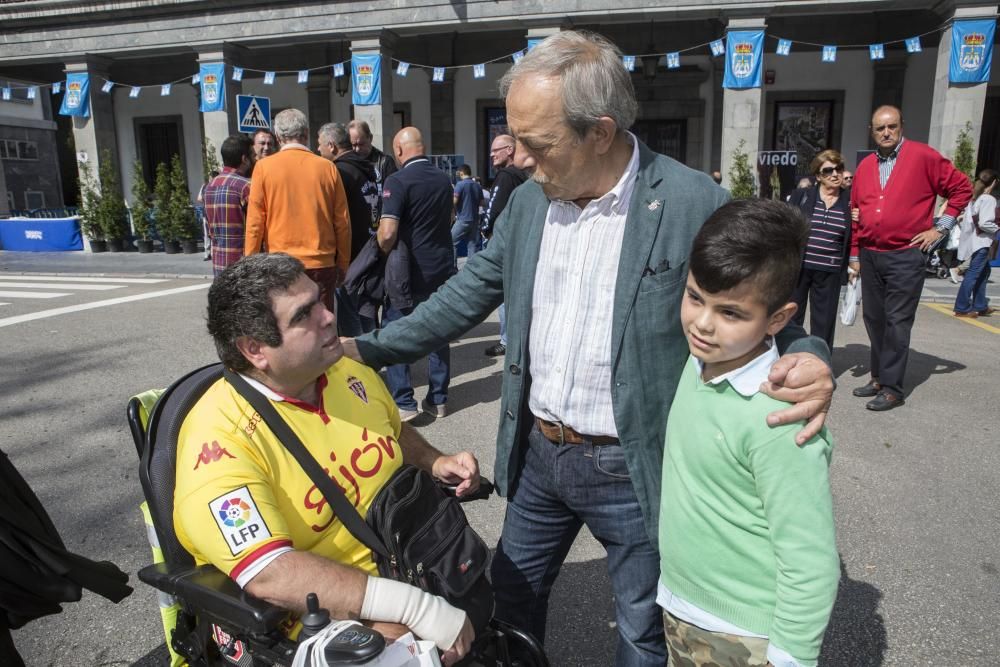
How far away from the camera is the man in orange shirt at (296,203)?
4914mm

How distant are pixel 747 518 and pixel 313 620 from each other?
3.05 ft

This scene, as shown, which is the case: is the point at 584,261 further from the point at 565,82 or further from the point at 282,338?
the point at 282,338

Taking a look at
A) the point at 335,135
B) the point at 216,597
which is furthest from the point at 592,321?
the point at 335,135

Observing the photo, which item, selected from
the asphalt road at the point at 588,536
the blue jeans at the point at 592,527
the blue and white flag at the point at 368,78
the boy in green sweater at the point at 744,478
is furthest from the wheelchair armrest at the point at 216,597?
the blue and white flag at the point at 368,78

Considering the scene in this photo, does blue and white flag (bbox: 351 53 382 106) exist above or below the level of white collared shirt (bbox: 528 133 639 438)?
above

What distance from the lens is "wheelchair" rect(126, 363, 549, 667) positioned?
1627mm

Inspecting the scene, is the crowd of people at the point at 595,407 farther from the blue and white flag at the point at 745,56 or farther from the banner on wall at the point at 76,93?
the banner on wall at the point at 76,93

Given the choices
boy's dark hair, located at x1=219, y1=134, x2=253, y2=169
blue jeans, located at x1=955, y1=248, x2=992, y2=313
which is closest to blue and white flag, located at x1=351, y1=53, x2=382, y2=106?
boy's dark hair, located at x1=219, y1=134, x2=253, y2=169

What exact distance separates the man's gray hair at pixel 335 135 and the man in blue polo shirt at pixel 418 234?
751mm

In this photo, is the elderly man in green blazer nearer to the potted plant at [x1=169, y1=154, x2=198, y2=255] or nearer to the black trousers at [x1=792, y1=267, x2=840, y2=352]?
the black trousers at [x1=792, y1=267, x2=840, y2=352]

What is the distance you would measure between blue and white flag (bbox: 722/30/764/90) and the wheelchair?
13257 millimetres

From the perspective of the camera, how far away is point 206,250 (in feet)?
51.2

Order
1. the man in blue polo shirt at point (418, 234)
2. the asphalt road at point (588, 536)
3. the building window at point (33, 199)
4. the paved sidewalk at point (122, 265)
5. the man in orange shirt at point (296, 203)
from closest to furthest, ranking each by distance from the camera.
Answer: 1. the asphalt road at point (588, 536)
2. the man in orange shirt at point (296, 203)
3. the man in blue polo shirt at point (418, 234)
4. the paved sidewalk at point (122, 265)
5. the building window at point (33, 199)

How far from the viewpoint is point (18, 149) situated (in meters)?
27.1
